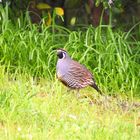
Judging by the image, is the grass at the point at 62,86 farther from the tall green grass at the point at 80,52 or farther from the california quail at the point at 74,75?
the california quail at the point at 74,75

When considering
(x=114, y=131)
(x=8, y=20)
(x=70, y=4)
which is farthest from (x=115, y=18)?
(x=114, y=131)

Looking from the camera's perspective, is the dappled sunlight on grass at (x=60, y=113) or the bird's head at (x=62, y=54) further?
the bird's head at (x=62, y=54)

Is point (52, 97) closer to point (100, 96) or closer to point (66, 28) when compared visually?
point (100, 96)

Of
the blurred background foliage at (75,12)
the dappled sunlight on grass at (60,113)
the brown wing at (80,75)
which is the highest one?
the blurred background foliage at (75,12)

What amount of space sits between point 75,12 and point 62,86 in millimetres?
2931

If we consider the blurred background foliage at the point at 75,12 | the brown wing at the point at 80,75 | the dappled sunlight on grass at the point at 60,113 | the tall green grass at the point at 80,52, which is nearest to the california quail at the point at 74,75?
the brown wing at the point at 80,75

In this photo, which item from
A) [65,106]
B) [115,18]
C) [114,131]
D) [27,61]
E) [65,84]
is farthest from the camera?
[115,18]

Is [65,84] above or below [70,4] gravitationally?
below

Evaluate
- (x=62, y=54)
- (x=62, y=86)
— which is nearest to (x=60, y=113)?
(x=62, y=86)

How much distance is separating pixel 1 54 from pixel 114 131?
338 cm

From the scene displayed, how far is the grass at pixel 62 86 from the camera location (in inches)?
290

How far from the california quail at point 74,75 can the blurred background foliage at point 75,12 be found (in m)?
1.82

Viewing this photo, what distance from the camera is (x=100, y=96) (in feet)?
29.6

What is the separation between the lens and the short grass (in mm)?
7156
